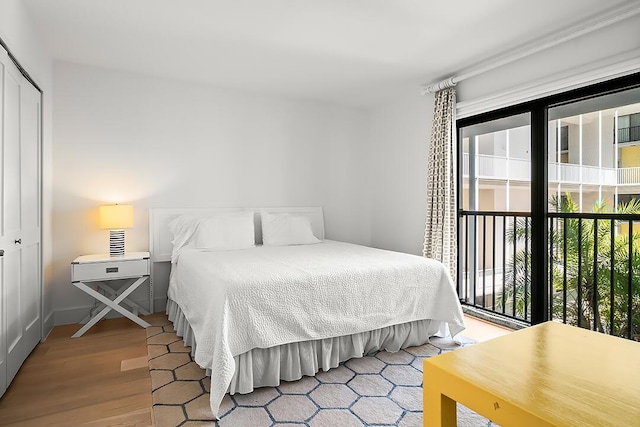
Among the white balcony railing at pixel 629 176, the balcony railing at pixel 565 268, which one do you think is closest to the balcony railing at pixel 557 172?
the white balcony railing at pixel 629 176

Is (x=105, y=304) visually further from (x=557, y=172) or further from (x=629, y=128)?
(x=629, y=128)

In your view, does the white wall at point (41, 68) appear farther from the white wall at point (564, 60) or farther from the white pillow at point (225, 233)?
the white wall at point (564, 60)

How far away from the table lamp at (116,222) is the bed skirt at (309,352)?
101 cm

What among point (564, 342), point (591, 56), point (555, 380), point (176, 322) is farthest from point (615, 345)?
point (176, 322)

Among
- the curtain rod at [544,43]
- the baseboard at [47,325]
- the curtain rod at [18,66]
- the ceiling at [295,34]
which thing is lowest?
the baseboard at [47,325]

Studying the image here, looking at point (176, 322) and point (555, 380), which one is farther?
point (176, 322)

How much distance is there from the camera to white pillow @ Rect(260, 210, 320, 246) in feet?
13.1

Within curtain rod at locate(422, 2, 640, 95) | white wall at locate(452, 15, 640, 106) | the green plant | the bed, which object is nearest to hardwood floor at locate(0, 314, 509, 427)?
the bed

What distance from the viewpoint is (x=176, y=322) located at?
315 cm

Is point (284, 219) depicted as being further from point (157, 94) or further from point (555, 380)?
point (555, 380)

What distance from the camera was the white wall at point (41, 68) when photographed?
7.33 feet

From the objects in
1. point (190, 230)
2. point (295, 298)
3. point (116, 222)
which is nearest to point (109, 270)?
point (116, 222)

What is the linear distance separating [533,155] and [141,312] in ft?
12.6

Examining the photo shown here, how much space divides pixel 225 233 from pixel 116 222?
0.96 metres
